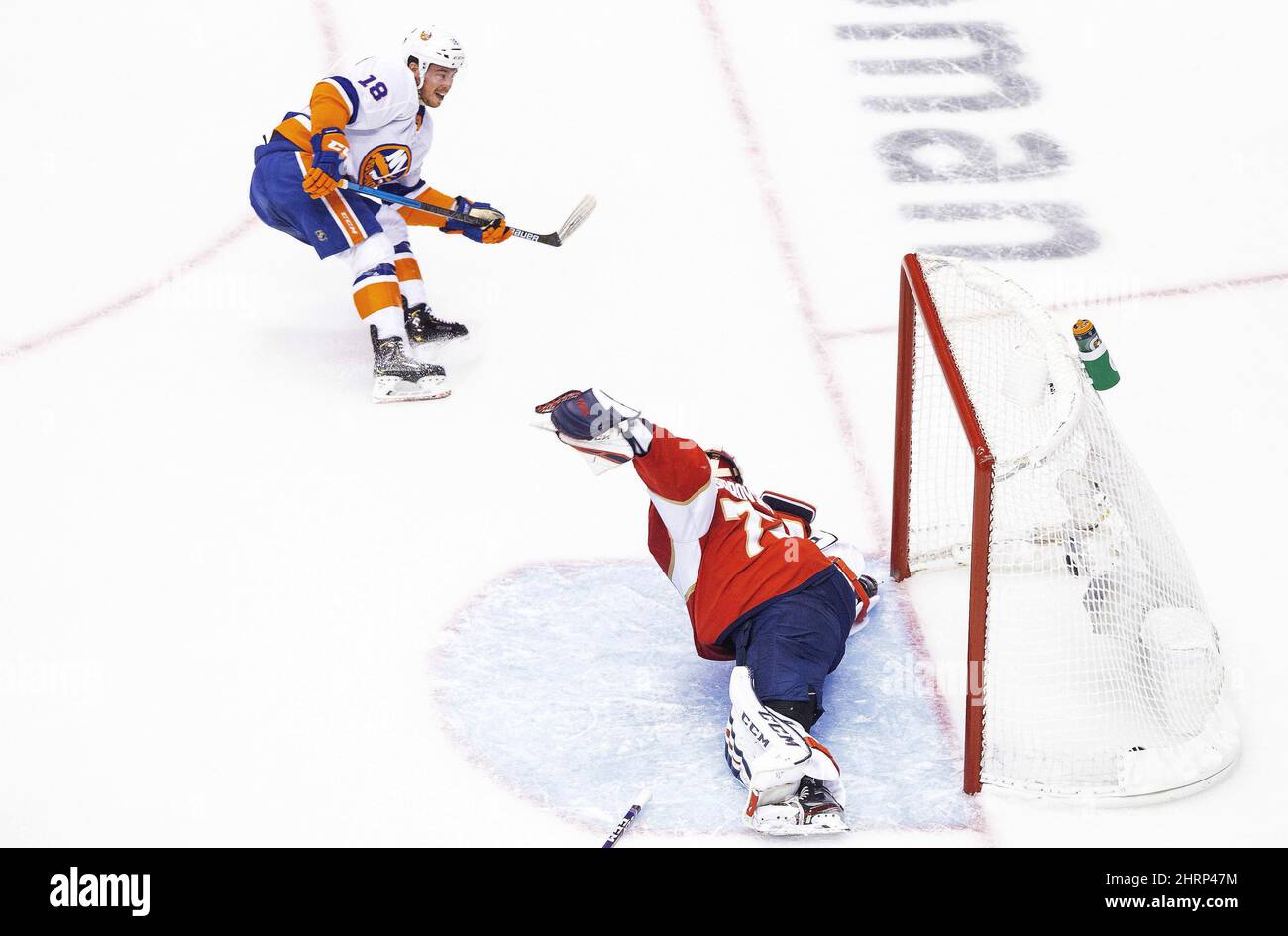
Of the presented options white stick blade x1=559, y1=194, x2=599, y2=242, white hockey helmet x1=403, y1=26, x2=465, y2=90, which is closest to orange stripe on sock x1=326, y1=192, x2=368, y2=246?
white hockey helmet x1=403, y1=26, x2=465, y2=90

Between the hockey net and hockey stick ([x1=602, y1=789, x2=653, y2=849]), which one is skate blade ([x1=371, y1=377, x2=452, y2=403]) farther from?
hockey stick ([x1=602, y1=789, x2=653, y2=849])

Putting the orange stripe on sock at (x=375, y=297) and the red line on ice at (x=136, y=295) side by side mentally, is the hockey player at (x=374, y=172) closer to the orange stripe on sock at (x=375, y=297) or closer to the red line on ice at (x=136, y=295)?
the orange stripe on sock at (x=375, y=297)

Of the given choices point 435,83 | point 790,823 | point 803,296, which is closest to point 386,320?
point 435,83

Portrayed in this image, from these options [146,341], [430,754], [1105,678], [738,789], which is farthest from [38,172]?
[1105,678]

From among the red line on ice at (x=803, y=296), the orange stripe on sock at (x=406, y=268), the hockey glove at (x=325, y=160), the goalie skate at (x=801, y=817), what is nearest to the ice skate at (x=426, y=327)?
the orange stripe on sock at (x=406, y=268)

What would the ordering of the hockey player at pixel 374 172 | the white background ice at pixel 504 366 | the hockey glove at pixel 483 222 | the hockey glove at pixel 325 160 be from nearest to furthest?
the white background ice at pixel 504 366
the hockey glove at pixel 325 160
the hockey player at pixel 374 172
the hockey glove at pixel 483 222

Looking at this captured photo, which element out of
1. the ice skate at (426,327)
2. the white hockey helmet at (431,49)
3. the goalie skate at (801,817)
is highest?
the white hockey helmet at (431,49)

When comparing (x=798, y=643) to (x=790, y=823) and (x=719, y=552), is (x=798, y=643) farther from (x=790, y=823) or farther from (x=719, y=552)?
(x=790, y=823)
